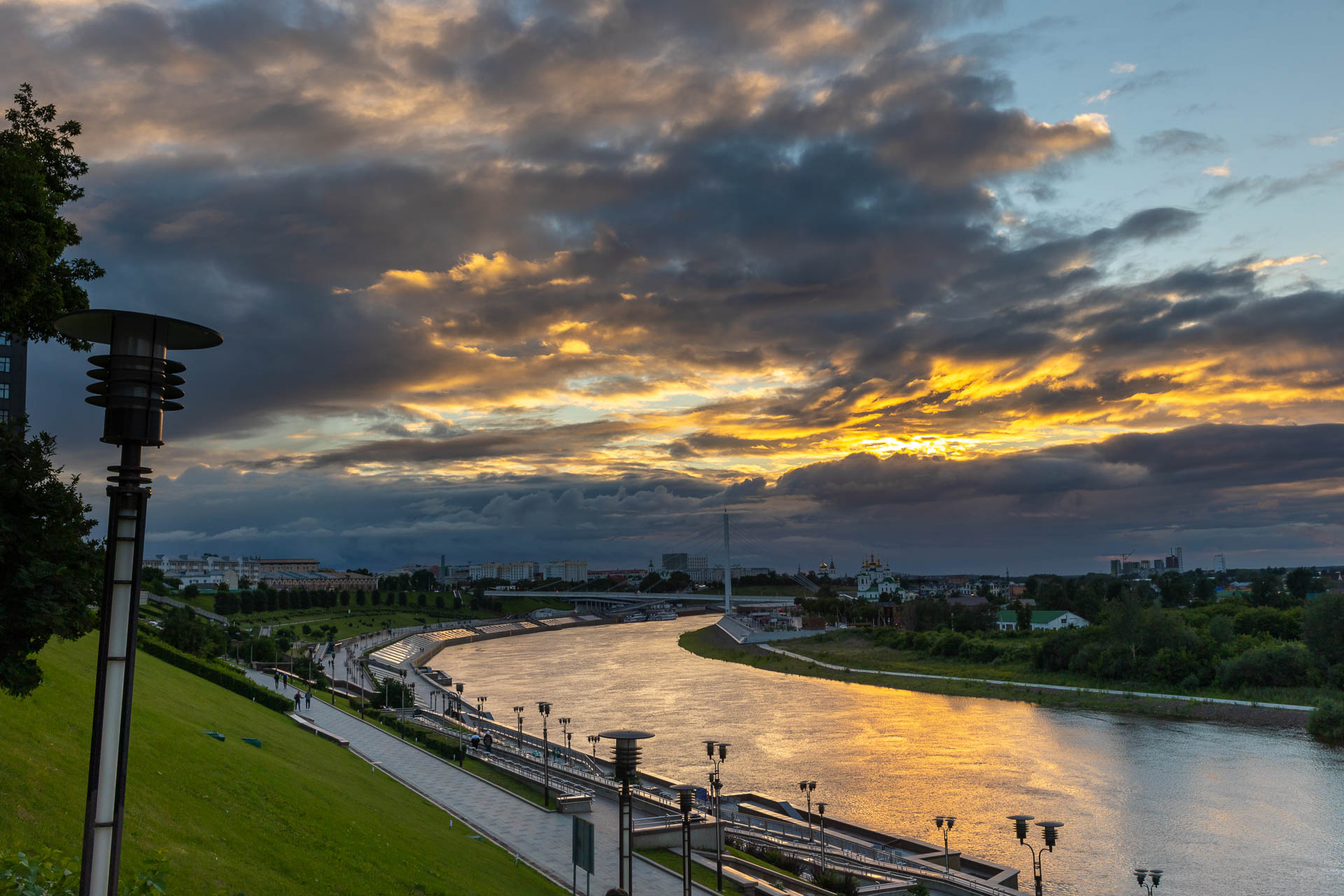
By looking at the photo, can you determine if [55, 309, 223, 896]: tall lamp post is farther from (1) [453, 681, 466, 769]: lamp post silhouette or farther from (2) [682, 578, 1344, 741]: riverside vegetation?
(2) [682, 578, 1344, 741]: riverside vegetation

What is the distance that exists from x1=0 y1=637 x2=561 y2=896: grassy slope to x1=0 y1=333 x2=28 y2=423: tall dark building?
75.5 feet

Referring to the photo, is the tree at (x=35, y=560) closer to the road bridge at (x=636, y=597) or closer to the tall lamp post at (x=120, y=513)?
the tall lamp post at (x=120, y=513)

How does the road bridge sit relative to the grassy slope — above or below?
below

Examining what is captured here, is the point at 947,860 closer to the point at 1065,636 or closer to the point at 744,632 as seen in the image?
the point at 1065,636

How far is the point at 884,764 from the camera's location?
99.3 feet

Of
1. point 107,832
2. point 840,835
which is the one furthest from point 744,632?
point 107,832

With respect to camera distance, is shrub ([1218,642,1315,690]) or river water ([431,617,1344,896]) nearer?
river water ([431,617,1344,896])

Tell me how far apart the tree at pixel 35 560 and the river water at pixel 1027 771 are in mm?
17506

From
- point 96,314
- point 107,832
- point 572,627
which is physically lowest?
point 572,627

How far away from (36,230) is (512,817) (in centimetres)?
1458

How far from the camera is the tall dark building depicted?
35344 mm

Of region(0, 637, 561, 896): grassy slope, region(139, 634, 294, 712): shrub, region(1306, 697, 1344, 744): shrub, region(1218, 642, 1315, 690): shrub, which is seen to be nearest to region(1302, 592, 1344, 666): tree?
region(1218, 642, 1315, 690): shrub

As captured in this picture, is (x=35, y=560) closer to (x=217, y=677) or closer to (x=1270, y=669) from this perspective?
(x=217, y=677)

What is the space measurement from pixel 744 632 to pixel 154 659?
65.7 metres
